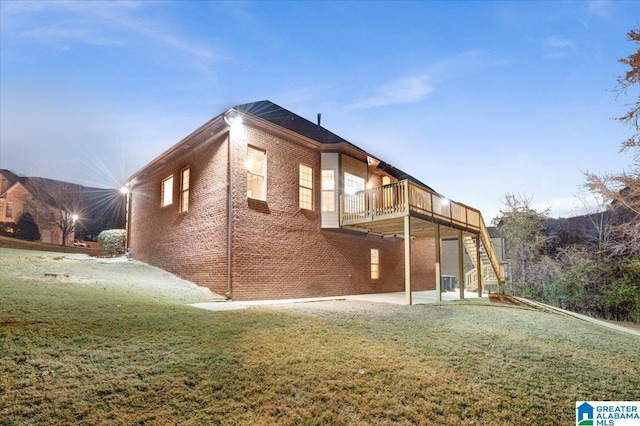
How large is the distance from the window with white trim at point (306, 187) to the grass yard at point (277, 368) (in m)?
6.27

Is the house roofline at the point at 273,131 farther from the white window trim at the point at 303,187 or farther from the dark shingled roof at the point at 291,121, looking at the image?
the white window trim at the point at 303,187

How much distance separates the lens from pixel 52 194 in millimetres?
27844

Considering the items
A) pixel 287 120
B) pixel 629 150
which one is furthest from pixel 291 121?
pixel 629 150

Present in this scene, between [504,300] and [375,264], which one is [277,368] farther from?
[375,264]

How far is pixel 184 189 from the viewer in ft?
43.1

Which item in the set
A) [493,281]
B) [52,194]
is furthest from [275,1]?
[52,194]

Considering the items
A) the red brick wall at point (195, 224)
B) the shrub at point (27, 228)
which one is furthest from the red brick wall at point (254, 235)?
the shrub at point (27, 228)

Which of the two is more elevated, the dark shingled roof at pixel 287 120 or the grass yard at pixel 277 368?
the dark shingled roof at pixel 287 120

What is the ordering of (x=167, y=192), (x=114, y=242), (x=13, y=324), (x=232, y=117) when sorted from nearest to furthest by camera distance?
(x=13, y=324), (x=232, y=117), (x=167, y=192), (x=114, y=242)

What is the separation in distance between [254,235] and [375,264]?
23.7 ft

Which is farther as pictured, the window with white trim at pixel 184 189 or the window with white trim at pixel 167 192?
the window with white trim at pixel 167 192

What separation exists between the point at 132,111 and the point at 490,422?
2015 cm

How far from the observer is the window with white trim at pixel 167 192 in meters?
14.1

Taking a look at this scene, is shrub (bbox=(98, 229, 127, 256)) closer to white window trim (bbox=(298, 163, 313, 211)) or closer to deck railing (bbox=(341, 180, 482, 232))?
white window trim (bbox=(298, 163, 313, 211))
